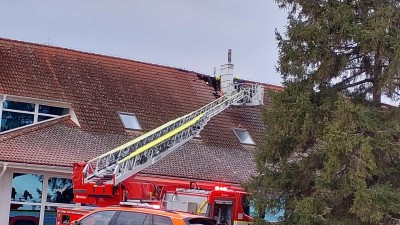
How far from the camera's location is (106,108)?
74.8 ft

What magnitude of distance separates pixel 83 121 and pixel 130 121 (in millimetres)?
1962

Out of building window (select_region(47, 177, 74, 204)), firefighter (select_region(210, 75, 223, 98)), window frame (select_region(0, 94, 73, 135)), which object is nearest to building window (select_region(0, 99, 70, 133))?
window frame (select_region(0, 94, 73, 135))

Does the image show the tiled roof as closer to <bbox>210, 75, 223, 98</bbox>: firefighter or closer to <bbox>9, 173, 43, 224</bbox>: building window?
<bbox>210, 75, 223, 98</bbox>: firefighter

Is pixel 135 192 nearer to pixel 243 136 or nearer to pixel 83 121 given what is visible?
pixel 83 121

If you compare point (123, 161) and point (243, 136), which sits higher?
point (243, 136)

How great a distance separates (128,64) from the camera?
2656 cm

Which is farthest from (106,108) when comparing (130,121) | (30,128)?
(30,128)

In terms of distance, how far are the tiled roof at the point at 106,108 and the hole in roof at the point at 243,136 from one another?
0.87 feet

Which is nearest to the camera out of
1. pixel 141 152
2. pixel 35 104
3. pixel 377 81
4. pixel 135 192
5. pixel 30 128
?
pixel 377 81

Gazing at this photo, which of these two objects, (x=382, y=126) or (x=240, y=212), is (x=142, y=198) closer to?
(x=240, y=212)

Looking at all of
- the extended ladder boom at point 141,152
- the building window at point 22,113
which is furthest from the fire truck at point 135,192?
the building window at point 22,113

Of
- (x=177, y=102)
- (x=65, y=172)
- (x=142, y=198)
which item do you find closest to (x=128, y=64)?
(x=177, y=102)

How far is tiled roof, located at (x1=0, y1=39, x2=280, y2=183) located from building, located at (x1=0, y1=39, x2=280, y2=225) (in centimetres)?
3

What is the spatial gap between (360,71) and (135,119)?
11507 mm
